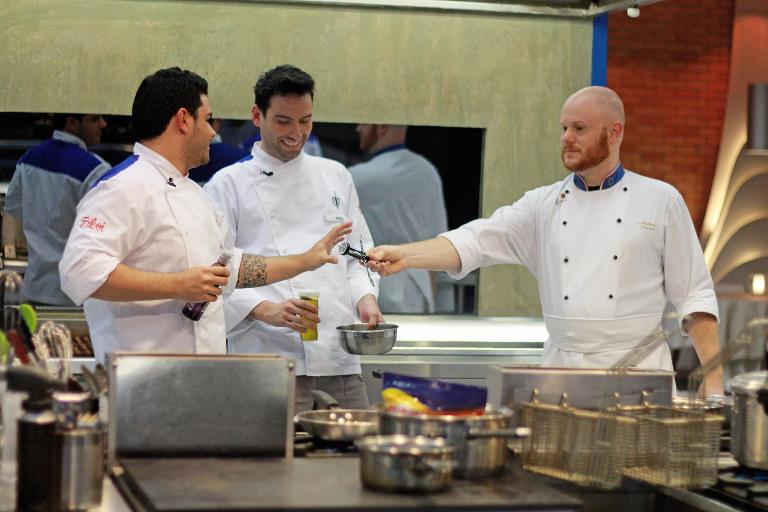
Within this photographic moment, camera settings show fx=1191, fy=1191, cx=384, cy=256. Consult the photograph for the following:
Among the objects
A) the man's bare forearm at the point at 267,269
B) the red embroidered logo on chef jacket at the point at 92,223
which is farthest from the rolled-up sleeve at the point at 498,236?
the red embroidered logo on chef jacket at the point at 92,223

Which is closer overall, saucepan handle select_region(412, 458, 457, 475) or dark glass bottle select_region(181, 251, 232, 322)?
saucepan handle select_region(412, 458, 457, 475)

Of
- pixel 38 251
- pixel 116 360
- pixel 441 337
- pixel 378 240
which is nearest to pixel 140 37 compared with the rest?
pixel 38 251

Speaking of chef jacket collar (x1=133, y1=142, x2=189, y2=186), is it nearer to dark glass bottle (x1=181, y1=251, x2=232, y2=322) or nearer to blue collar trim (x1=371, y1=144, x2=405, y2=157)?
dark glass bottle (x1=181, y1=251, x2=232, y2=322)

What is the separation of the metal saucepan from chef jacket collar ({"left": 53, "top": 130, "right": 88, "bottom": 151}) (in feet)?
8.22

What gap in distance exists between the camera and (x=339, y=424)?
2709mm

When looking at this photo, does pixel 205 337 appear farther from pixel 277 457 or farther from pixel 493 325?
pixel 493 325

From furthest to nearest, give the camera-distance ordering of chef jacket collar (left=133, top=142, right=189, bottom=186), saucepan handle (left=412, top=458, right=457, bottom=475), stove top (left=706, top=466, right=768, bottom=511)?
chef jacket collar (left=133, top=142, right=189, bottom=186), stove top (left=706, top=466, right=768, bottom=511), saucepan handle (left=412, top=458, right=457, bottom=475)

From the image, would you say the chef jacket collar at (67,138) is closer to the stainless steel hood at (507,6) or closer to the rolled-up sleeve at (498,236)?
the stainless steel hood at (507,6)

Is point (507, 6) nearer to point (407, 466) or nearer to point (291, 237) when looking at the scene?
point (291, 237)

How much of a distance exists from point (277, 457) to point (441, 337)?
2.42 metres

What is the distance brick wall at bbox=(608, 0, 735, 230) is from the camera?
9078mm

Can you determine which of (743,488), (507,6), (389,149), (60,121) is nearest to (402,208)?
(389,149)

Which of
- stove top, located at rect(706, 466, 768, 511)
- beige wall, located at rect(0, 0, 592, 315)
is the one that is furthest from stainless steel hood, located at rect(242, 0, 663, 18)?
stove top, located at rect(706, 466, 768, 511)

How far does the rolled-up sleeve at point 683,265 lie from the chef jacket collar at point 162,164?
5.10ft
